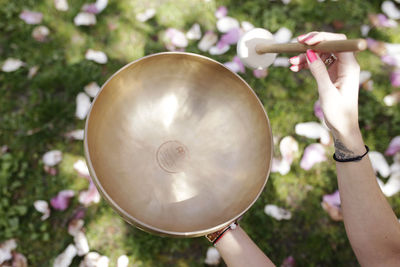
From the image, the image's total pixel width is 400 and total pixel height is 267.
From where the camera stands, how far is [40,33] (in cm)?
178

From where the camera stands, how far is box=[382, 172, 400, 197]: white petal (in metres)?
1.67

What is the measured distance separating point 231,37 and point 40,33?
105 cm

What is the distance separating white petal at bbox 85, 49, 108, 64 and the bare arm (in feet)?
3.48

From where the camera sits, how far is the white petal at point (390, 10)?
1.97 metres

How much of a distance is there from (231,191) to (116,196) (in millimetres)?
410

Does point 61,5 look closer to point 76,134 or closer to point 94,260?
point 76,134

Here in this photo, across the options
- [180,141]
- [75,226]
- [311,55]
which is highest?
[311,55]

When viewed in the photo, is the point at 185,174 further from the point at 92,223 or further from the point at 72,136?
the point at 72,136

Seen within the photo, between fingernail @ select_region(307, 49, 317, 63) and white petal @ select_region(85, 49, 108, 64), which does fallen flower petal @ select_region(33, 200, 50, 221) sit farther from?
fingernail @ select_region(307, 49, 317, 63)

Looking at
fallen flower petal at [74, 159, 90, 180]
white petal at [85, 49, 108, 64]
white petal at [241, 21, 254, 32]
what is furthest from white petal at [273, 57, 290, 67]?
fallen flower petal at [74, 159, 90, 180]

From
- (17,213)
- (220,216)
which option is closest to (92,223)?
(17,213)

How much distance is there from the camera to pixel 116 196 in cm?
106

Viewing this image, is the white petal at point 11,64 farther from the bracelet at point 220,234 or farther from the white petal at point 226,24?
the bracelet at point 220,234

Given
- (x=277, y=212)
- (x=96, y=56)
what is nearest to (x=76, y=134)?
(x=96, y=56)
